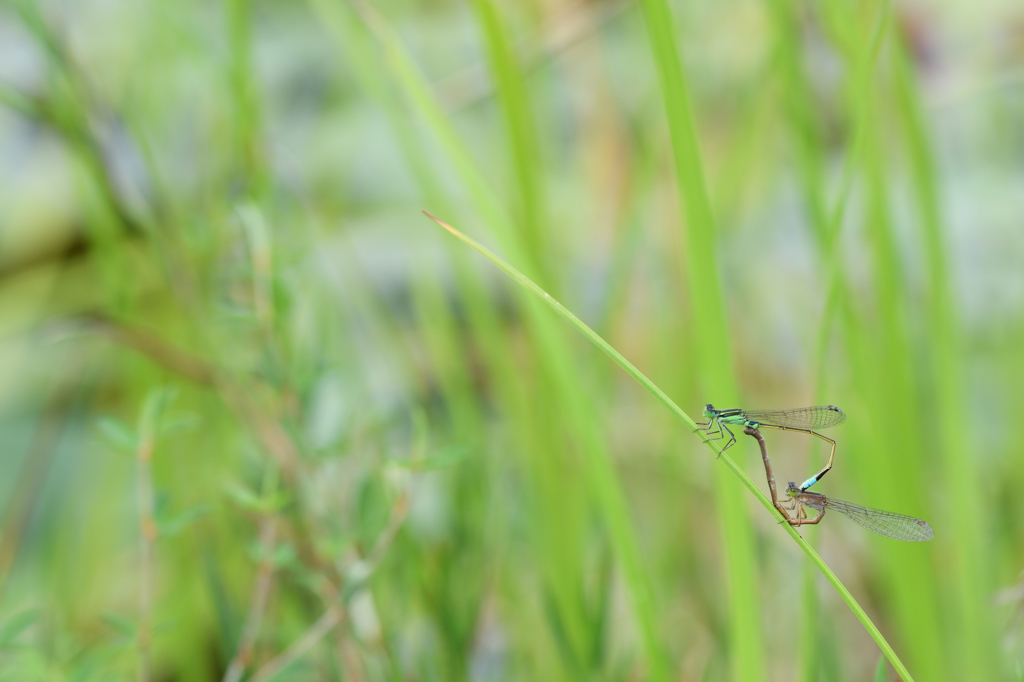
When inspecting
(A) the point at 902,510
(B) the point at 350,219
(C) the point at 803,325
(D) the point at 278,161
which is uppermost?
(B) the point at 350,219

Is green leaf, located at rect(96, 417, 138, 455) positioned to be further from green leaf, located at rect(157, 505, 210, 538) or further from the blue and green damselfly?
the blue and green damselfly

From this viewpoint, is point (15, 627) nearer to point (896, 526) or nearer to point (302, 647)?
point (302, 647)

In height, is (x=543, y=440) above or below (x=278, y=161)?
below

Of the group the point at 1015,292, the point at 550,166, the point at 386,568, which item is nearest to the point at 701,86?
the point at 550,166

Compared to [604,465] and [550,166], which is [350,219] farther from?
[604,465]

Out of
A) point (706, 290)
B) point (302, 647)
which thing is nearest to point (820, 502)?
point (706, 290)

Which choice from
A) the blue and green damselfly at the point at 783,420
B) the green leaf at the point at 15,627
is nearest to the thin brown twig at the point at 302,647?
the green leaf at the point at 15,627
